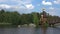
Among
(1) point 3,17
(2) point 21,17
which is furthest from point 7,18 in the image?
(2) point 21,17

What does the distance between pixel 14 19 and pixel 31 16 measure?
8459mm

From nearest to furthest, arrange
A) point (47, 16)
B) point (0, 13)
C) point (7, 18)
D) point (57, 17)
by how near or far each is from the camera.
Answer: point (57, 17), point (47, 16), point (7, 18), point (0, 13)

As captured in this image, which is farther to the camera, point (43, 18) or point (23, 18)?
point (23, 18)

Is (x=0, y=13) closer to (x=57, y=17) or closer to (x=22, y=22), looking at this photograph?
(x=22, y=22)

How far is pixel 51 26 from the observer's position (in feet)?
180

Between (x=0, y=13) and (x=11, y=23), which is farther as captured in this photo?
(x=0, y=13)

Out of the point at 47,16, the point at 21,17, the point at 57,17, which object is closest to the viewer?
the point at 57,17

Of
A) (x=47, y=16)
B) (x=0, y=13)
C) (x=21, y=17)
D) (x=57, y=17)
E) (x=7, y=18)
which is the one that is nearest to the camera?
(x=57, y=17)

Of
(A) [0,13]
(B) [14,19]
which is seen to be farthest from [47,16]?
(A) [0,13]

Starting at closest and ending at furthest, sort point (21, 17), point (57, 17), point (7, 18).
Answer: point (57, 17) < point (21, 17) < point (7, 18)

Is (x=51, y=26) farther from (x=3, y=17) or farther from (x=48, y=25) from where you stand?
(x=3, y=17)

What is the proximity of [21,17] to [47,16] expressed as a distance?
1034 centimetres

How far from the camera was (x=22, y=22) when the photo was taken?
61.8m

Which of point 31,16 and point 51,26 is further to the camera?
point 31,16
